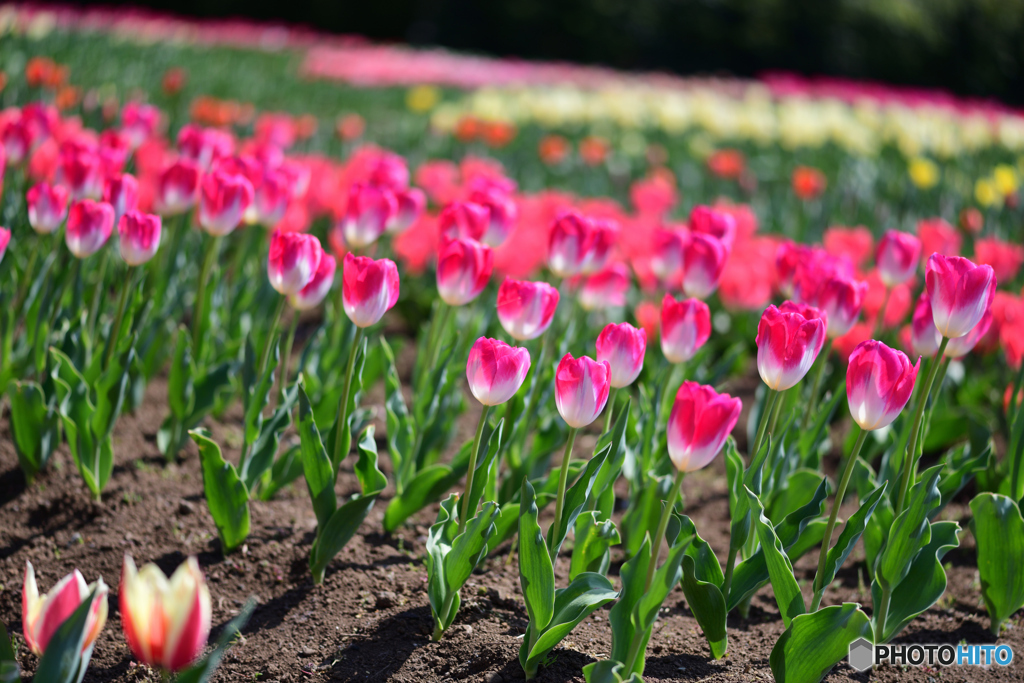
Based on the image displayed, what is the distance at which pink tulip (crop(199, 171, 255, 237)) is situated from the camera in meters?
1.91

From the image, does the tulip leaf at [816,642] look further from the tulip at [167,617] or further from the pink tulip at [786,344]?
the tulip at [167,617]

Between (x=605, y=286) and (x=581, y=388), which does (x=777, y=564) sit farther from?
(x=605, y=286)

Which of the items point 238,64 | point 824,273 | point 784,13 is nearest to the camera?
point 824,273

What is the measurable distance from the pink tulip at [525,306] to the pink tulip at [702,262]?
0.56 meters

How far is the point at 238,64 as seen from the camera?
28.5ft

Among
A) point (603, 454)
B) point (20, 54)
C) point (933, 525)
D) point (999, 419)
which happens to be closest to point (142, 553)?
point (603, 454)

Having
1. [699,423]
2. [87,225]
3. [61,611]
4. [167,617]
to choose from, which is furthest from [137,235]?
[699,423]

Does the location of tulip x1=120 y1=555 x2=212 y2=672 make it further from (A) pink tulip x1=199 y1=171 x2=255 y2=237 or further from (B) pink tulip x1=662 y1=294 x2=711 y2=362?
(A) pink tulip x1=199 y1=171 x2=255 y2=237

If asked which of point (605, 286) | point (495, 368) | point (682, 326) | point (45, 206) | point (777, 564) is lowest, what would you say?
point (777, 564)

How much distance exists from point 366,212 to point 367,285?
621 mm

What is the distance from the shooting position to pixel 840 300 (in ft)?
5.79

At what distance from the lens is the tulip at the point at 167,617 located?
0.91 m

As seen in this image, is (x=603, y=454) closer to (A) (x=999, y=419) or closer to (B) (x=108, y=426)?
(B) (x=108, y=426)

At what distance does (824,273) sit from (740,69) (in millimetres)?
16624
